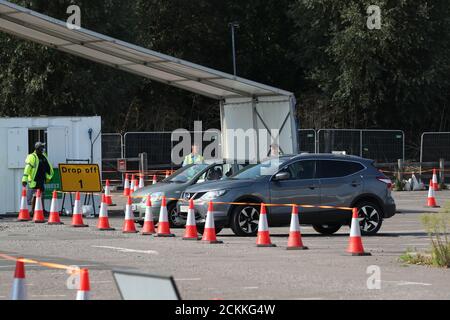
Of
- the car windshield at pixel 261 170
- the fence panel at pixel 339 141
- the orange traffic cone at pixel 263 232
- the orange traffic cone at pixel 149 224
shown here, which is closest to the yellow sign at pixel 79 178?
the orange traffic cone at pixel 149 224

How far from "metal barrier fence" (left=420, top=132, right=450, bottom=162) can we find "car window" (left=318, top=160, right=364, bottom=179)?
966 inches

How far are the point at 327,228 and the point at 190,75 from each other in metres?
9.28

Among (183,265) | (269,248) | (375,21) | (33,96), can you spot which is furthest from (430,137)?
(183,265)

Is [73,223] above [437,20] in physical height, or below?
below

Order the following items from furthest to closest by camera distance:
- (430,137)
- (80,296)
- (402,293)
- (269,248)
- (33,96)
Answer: (33,96) < (430,137) < (269,248) < (402,293) < (80,296)

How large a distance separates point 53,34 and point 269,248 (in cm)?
1332

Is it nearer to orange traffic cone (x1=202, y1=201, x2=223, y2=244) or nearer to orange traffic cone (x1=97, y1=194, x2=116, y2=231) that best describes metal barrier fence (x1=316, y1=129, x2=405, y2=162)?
orange traffic cone (x1=97, y1=194, x2=116, y2=231)

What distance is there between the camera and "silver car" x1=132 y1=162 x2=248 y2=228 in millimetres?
24016

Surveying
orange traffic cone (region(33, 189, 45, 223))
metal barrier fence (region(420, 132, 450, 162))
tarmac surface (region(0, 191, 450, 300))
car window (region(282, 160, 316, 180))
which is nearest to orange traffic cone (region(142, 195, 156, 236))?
tarmac surface (region(0, 191, 450, 300))

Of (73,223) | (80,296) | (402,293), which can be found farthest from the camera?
(73,223)

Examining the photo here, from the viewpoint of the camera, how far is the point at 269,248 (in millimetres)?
19172

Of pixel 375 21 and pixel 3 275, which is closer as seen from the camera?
pixel 3 275

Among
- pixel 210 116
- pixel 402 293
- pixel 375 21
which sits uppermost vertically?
pixel 375 21

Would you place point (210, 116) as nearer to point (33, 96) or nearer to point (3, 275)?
point (33, 96)
